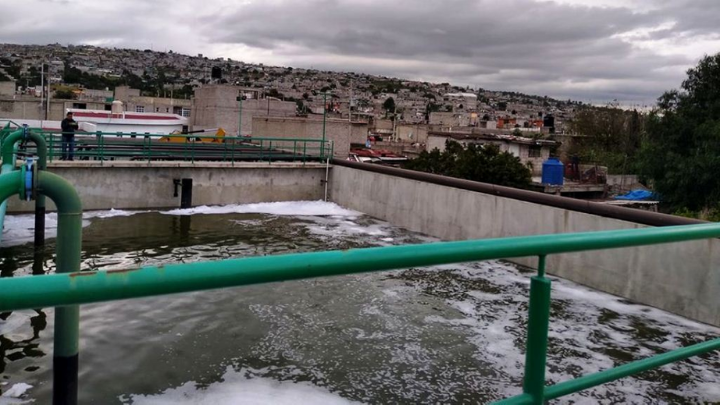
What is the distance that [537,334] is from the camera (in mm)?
1907

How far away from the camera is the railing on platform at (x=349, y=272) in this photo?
1203 millimetres

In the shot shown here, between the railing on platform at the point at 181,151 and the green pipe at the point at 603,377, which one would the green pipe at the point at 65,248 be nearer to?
the green pipe at the point at 603,377

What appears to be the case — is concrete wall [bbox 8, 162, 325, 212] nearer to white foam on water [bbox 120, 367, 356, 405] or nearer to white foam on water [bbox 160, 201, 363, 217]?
white foam on water [bbox 160, 201, 363, 217]

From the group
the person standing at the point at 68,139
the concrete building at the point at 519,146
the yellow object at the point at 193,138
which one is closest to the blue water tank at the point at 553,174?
the concrete building at the point at 519,146

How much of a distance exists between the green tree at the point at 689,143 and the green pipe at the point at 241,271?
31.2 m

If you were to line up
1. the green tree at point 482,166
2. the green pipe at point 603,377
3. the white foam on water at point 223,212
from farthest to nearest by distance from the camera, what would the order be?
the green tree at point 482,166
the white foam on water at point 223,212
the green pipe at point 603,377

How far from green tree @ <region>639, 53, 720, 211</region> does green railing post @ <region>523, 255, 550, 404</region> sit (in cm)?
3089

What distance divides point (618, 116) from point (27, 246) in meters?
57.3

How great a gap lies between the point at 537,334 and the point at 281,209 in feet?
70.9

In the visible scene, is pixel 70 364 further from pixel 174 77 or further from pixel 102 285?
pixel 174 77

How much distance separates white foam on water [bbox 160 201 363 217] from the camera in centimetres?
2206

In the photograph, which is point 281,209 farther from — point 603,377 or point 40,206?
point 603,377

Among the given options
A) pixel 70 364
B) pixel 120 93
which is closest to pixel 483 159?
pixel 70 364

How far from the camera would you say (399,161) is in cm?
4384
